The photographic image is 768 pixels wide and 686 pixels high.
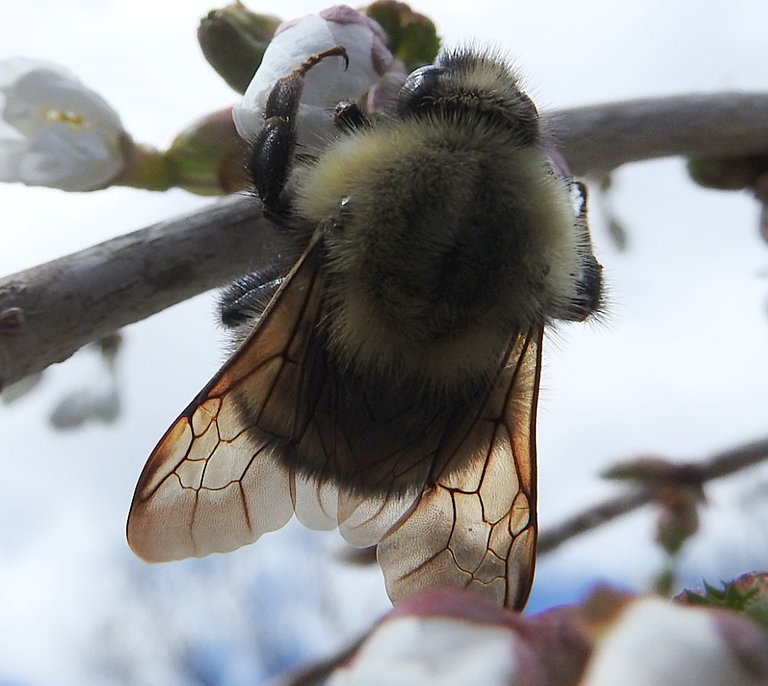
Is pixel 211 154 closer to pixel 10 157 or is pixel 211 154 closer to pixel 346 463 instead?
pixel 10 157

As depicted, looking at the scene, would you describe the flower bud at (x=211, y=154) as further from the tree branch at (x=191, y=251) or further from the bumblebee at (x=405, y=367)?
the bumblebee at (x=405, y=367)

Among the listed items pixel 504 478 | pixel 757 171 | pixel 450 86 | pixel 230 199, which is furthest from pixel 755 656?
pixel 757 171

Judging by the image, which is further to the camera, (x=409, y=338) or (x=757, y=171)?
(x=757, y=171)

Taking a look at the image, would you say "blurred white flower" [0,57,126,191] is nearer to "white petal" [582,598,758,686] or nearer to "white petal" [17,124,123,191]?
"white petal" [17,124,123,191]

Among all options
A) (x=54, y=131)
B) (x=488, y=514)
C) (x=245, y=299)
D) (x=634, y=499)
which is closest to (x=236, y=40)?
(x=54, y=131)

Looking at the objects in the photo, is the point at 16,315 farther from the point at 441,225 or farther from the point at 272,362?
the point at 441,225

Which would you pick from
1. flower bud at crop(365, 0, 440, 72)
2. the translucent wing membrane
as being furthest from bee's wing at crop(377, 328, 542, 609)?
Answer: flower bud at crop(365, 0, 440, 72)

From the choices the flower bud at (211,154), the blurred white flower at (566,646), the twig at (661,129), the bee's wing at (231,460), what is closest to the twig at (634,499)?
the twig at (661,129)
